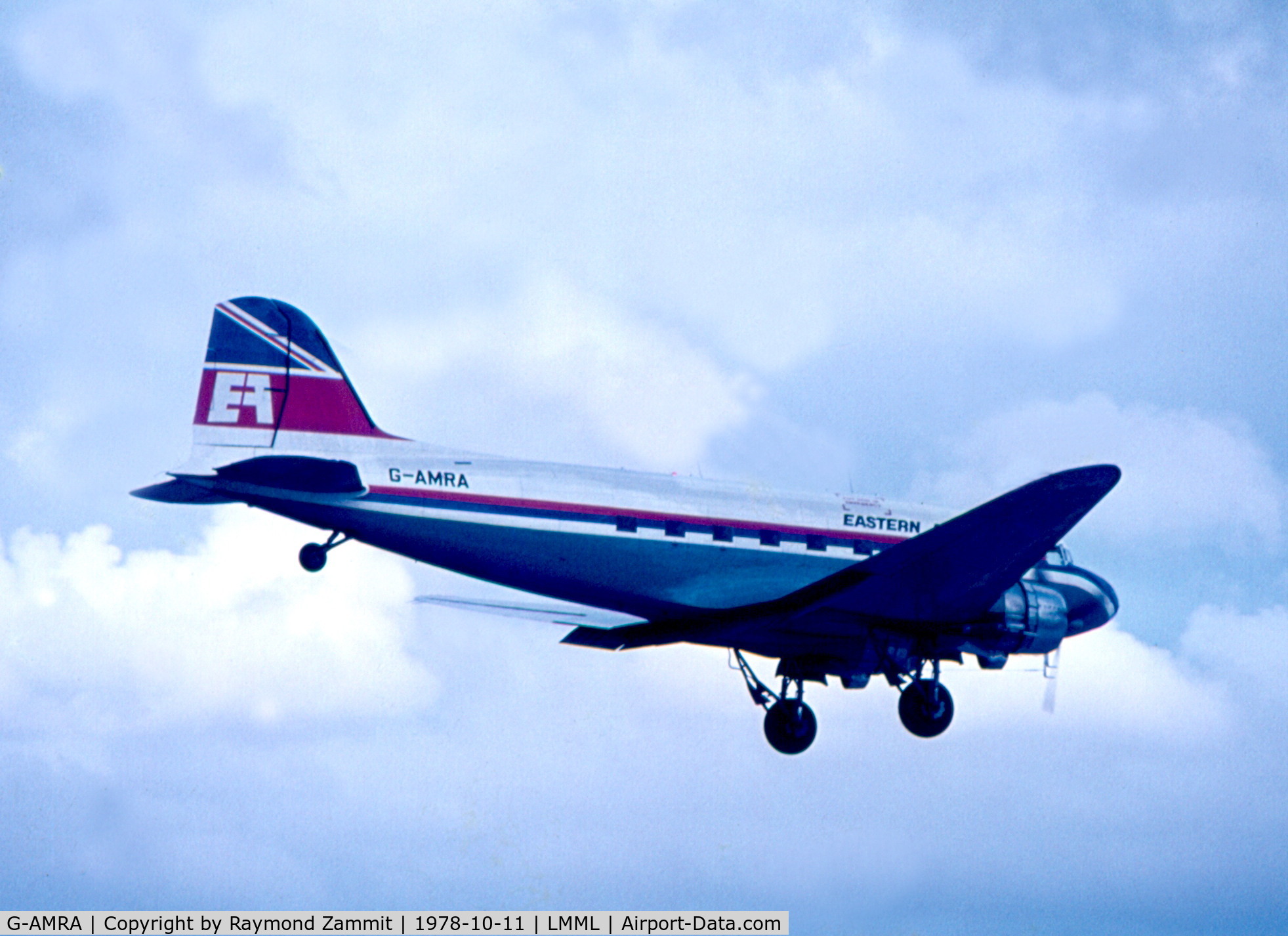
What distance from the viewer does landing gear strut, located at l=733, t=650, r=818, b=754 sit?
25.0 metres

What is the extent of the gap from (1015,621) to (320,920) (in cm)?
1117

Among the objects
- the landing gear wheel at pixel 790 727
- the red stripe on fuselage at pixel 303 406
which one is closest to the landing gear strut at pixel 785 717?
the landing gear wheel at pixel 790 727

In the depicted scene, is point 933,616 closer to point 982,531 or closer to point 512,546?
point 982,531

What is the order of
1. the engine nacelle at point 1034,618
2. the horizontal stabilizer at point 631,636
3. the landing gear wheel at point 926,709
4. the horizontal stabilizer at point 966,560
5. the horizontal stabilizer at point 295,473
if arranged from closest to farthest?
the horizontal stabilizer at point 966,560 < the horizontal stabilizer at point 295,473 < the engine nacelle at point 1034,618 < the landing gear wheel at point 926,709 < the horizontal stabilizer at point 631,636

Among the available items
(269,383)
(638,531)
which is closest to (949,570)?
(638,531)

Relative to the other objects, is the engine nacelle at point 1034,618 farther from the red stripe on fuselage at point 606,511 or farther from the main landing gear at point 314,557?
the main landing gear at point 314,557

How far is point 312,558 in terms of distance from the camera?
19.8 m

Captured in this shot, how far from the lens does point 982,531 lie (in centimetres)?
2009

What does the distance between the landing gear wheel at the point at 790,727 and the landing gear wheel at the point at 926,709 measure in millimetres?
2524

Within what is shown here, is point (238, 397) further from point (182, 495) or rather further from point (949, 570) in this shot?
point (949, 570)

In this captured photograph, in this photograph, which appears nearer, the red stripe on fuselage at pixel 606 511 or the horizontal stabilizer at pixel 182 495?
the horizontal stabilizer at pixel 182 495

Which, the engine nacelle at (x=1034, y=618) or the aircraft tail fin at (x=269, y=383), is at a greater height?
the aircraft tail fin at (x=269, y=383)

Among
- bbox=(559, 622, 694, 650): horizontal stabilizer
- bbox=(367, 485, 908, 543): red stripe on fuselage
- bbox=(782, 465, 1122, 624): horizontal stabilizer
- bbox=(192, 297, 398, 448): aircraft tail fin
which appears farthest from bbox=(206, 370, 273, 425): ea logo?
bbox=(782, 465, 1122, 624): horizontal stabilizer

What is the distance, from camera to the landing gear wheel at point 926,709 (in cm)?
2272
